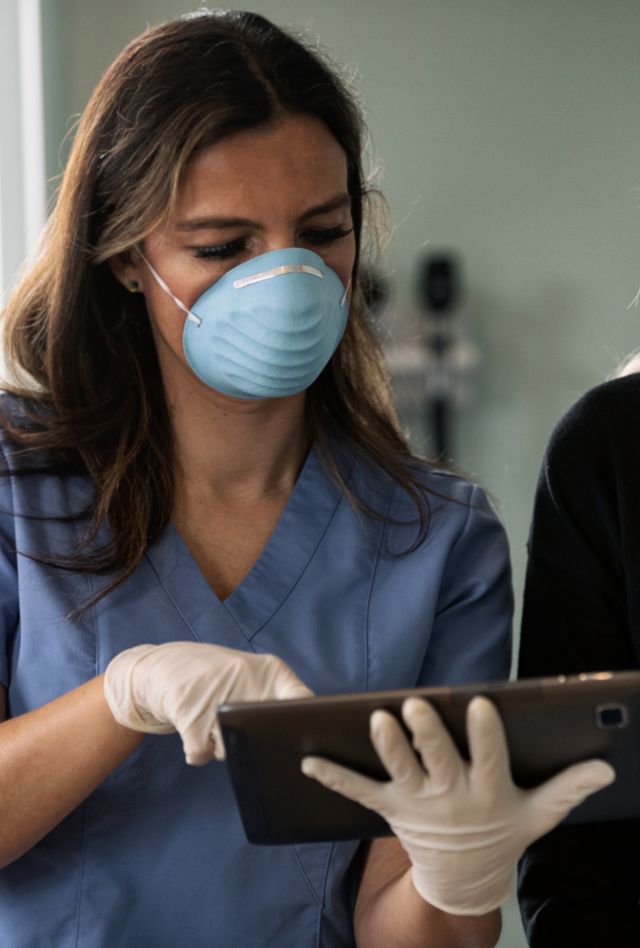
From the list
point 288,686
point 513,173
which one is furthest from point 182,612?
point 513,173

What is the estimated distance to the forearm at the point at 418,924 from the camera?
1.26m

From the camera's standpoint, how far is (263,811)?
3.41 ft

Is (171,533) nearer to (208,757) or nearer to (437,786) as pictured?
(208,757)

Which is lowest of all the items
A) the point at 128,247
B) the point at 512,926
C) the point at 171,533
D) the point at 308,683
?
the point at 512,926

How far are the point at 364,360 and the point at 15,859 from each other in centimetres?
68

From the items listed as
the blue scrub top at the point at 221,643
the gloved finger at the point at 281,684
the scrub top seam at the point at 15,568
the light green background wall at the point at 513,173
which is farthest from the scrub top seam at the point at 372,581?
the light green background wall at the point at 513,173

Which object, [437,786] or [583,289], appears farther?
[583,289]

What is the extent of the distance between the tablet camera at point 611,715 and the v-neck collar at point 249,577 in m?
0.48

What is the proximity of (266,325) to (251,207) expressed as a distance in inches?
4.6

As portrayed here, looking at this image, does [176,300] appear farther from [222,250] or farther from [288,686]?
[288,686]

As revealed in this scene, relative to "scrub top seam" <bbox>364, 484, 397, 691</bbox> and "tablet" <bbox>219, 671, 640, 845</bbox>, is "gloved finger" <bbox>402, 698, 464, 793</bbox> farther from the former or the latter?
"scrub top seam" <bbox>364, 484, 397, 691</bbox>

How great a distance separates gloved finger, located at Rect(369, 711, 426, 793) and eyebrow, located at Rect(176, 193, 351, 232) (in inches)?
22.2

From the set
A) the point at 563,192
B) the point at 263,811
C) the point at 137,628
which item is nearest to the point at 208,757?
the point at 263,811

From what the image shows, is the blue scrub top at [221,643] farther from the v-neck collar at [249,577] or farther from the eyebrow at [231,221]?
the eyebrow at [231,221]
